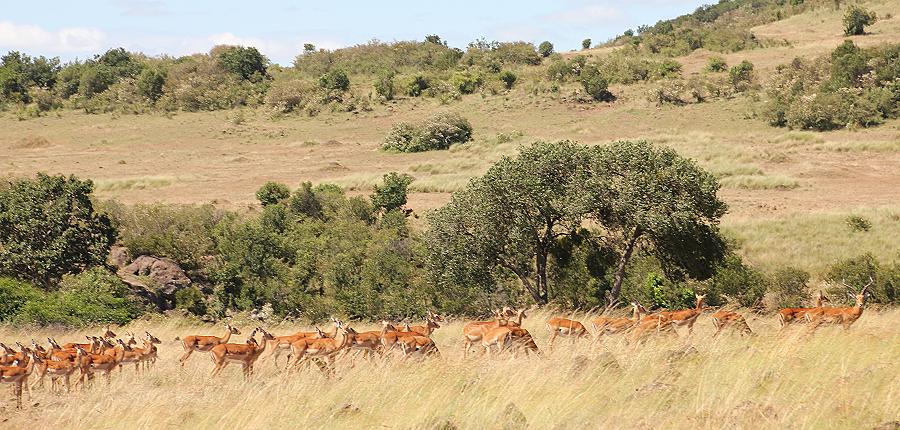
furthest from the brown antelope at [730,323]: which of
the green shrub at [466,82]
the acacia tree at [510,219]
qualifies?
the green shrub at [466,82]

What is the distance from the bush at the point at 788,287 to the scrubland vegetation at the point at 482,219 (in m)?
0.10

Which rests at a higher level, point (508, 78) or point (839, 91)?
point (508, 78)

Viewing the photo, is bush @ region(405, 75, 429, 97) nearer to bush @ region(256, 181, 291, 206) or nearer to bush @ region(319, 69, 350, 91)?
bush @ region(319, 69, 350, 91)

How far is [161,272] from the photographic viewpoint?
3144cm

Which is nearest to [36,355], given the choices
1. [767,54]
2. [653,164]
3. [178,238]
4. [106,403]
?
[106,403]

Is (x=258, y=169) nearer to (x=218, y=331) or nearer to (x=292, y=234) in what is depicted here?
(x=292, y=234)

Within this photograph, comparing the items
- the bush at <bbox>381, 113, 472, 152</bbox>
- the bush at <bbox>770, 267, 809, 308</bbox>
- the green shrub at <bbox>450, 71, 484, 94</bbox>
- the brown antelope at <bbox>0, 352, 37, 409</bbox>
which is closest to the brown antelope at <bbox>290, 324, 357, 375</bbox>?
A: the brown antelope at <bbox>0, 352, 37, 409</bbox>

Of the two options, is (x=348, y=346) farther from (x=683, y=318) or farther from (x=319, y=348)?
(x=683, y=318)

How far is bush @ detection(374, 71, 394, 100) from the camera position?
3388 inches

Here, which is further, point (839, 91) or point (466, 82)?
point (466, 82)

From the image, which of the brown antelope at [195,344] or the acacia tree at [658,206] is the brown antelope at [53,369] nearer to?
the brown antelope at [195,344]

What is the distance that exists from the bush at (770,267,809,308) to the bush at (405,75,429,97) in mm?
63776

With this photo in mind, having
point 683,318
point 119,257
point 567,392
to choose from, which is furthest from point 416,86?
point 567,392

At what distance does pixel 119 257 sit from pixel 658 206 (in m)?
20.7
